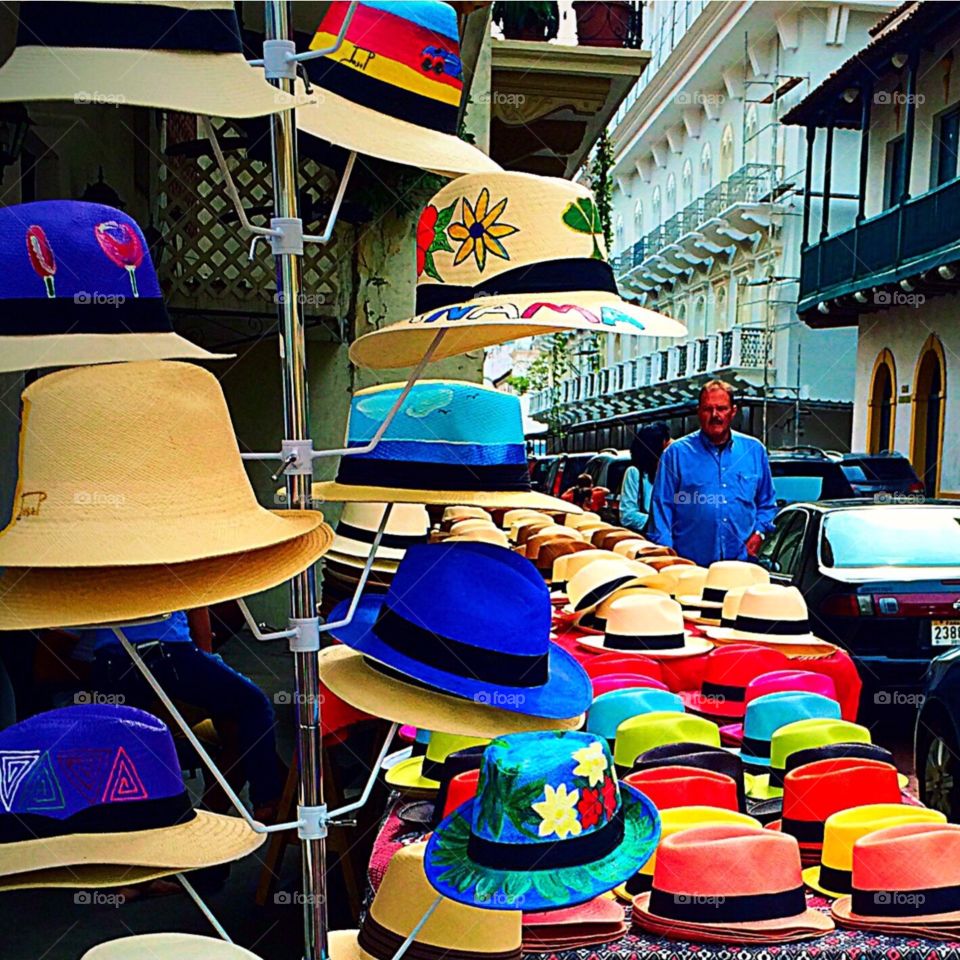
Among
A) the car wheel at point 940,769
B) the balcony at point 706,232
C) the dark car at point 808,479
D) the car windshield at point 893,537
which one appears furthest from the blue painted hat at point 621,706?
the balcony at point 706,232

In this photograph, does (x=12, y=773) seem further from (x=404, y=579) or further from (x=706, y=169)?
(x=706, y=169)

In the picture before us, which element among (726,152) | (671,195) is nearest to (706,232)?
(726,152)

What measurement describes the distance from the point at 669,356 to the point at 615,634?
122 feet

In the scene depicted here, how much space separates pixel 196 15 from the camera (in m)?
1.51

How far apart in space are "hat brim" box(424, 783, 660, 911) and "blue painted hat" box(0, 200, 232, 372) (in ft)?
2.88

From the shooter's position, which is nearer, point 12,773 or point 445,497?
point 12,773

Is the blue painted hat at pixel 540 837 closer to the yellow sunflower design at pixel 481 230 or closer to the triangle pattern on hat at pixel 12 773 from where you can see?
the triangle pattern on hat at pixel 12 773

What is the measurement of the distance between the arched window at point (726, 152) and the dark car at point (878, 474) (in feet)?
76.2

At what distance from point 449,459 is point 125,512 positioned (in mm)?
678

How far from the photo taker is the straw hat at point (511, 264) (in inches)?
67.2

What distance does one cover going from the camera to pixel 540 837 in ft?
5.52

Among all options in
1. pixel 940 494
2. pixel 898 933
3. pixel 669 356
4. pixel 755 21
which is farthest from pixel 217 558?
pixel 669 356
